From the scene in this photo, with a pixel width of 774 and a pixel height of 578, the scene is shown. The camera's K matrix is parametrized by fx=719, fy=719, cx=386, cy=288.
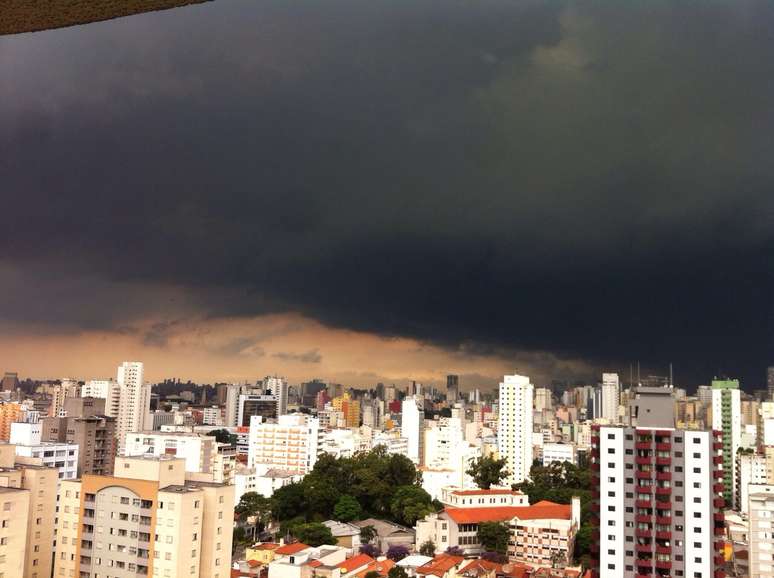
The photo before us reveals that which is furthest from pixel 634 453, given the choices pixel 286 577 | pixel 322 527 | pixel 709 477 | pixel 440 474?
pixel 440 474

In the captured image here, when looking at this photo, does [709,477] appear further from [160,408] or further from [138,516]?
[160,408]

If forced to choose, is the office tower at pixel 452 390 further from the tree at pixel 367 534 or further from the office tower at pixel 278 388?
the tree at pixel 367 534

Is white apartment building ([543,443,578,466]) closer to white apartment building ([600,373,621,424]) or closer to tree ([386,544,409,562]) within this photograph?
white apartment building ([600,373,621,424])

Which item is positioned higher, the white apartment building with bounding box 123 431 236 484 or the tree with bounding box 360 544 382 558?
the white apartment building with bounding box 123 431 236 484

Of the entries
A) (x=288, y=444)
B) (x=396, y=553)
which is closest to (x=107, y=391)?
(x=288, y=444)

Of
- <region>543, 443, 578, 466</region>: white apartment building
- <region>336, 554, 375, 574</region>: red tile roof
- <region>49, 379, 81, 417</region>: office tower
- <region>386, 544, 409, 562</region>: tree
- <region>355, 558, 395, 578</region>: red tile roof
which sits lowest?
<region>386, 544, 409, 562</region>: tree

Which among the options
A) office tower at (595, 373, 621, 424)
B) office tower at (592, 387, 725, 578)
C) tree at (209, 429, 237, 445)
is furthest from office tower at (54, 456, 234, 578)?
office tower at (595, 373, 621, 424)

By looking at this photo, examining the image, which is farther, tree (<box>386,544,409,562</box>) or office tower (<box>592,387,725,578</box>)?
tree (<box>386,544,409,562</box>)

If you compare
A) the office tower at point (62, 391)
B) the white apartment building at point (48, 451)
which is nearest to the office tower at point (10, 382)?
the office tower at point (62, 391)
